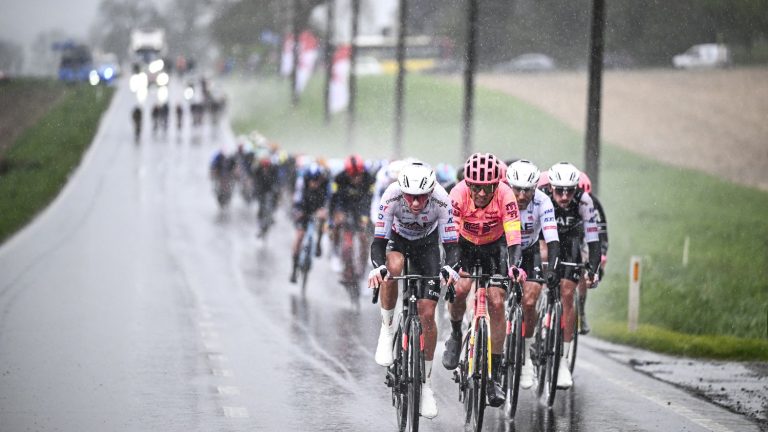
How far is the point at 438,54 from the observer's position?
10194 centimetres

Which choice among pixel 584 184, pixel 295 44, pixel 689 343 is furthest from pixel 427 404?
pixel 295 44

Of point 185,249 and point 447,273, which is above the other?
point 447,273

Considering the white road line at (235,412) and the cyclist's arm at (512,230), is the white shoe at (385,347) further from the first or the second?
the white road line at (235,412)

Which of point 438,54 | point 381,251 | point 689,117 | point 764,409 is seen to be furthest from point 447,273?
point 438,54

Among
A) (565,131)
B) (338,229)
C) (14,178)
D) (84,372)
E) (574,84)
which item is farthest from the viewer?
(574,84)

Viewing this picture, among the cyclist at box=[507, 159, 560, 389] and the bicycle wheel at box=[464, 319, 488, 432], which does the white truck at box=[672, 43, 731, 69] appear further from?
the bicycle wheel at box=[464, 319, 488, 432]

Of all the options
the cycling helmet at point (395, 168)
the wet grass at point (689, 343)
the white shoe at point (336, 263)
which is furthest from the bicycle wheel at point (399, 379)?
the white shoe at point (336, 263)

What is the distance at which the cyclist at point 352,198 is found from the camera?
786 inches

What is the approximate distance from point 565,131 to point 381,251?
159ft

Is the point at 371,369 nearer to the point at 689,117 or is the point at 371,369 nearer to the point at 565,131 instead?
the point at 689,117

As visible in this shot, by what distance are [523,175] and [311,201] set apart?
10076 mm

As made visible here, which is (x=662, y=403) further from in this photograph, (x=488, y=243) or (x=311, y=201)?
(x=311, y=201)

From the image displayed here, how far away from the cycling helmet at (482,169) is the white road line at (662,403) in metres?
2.56

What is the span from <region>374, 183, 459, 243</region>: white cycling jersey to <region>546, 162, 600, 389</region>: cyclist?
2.05m
